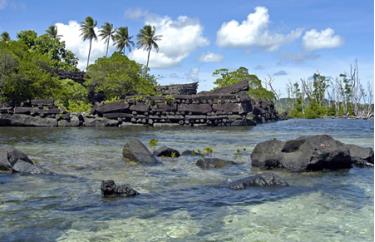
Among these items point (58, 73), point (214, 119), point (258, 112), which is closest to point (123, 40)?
point (58, 73)

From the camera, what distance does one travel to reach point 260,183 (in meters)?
10.6

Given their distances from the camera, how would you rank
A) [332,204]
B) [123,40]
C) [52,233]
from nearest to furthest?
1. [52,233]
2. [332,204]
3. [123,40]

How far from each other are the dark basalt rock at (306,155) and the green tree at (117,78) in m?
37.5

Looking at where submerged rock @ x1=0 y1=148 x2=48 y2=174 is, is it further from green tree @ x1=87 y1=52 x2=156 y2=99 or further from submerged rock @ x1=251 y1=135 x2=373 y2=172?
green tree @ x1=87 y1=52 x2=156 y2=99

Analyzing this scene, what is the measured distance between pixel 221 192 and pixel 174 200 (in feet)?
4.53

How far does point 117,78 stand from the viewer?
164 feet

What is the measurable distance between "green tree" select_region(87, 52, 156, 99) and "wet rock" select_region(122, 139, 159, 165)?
115 feet

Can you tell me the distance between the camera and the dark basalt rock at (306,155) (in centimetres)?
1288

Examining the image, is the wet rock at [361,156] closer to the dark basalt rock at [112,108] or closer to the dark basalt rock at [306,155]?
the dark basalt rock at [306,155]

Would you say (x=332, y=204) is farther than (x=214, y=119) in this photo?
No

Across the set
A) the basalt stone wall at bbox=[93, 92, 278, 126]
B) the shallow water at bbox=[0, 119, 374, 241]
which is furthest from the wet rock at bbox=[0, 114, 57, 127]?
the shallow water at bbox=[0, 119, 374, 241]

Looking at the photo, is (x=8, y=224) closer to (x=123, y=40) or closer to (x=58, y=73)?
(x=58, y=73)

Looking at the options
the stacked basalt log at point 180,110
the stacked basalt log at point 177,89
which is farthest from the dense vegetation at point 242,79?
the stacked basalt log at point 180,110

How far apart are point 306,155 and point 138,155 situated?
18.9 ft
